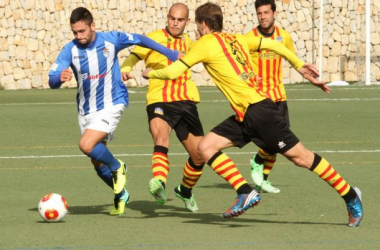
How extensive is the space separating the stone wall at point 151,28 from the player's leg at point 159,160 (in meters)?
19.9

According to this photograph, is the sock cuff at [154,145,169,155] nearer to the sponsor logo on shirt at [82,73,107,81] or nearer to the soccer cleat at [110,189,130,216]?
the soccer cleat at [110,189,130,216]

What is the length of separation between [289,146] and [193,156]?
67.7 inches

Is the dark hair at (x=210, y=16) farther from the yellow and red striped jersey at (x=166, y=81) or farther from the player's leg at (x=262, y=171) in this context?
the player's leg at (x=262, y=171)

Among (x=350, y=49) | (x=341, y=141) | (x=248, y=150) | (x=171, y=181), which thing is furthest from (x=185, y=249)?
(x=350, y=49)

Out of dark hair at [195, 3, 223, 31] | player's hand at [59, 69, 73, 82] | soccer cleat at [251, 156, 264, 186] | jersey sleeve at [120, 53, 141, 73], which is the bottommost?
soccer cleat at [251, 156, 264, 186]

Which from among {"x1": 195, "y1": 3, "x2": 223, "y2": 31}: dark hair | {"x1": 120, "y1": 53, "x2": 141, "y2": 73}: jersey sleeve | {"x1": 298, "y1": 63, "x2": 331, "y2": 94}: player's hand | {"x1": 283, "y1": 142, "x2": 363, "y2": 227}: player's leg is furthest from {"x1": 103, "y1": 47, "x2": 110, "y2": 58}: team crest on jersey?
{"x1": 283, "y1": 142, "x2": 363, "y2": 227}: player's leg

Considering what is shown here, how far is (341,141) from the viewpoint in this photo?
17391mm

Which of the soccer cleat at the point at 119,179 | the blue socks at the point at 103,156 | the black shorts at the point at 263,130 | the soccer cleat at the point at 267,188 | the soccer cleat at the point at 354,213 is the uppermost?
the black shorts at the point at 263,130

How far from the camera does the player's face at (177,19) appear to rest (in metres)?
11.7

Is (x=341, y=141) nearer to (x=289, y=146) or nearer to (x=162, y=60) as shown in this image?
(x=162, y=60)

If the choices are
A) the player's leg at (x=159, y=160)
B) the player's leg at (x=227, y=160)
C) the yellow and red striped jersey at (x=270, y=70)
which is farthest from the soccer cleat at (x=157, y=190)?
the yellow and red striped jersey at (x=270, y=70)

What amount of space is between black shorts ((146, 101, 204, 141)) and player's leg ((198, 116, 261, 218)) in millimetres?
1607

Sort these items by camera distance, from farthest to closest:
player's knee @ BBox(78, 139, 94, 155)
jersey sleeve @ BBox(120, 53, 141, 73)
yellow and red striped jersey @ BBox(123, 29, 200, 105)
Result: yellow and red striped jersey @ BBox(123, 29, 200, 105), jersey sleeve @ BBox(120, 53, 141, 73), player's knee @ BBox(78, 139, 94, 155)

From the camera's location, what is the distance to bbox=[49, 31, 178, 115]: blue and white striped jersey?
10594mm
